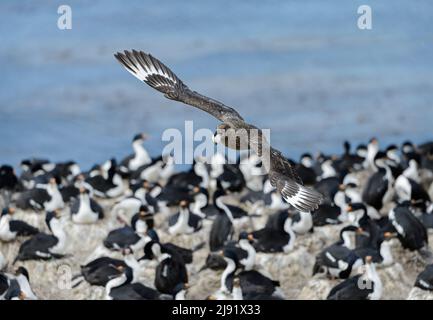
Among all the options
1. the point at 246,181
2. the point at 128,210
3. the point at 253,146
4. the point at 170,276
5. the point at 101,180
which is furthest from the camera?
the point at 246,181

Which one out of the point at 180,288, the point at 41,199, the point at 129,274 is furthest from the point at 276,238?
the point at 41,199

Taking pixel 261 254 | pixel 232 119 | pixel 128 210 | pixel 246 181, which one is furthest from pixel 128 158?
pixel 232 119

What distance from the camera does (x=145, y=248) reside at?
25312 millimetres

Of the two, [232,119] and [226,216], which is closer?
[232,119]

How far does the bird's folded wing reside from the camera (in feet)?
64.3

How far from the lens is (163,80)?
68.2 ft

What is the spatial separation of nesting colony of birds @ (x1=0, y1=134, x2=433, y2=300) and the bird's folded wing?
2.52m

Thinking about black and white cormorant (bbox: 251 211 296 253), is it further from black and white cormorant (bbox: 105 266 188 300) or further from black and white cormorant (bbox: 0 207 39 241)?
black and white cormorant (bbox: 0 207 39 241)

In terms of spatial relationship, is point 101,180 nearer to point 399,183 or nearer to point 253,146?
point 399,183

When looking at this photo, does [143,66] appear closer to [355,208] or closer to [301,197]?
[301,197]

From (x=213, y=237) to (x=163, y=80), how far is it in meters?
6.34

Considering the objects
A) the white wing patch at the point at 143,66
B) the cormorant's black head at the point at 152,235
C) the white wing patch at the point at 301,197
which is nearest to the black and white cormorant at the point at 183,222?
the cormorant's black head at the point at 152,235

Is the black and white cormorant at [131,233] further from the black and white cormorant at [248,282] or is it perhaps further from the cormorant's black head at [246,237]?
the black and white cormorant at [248,282]
